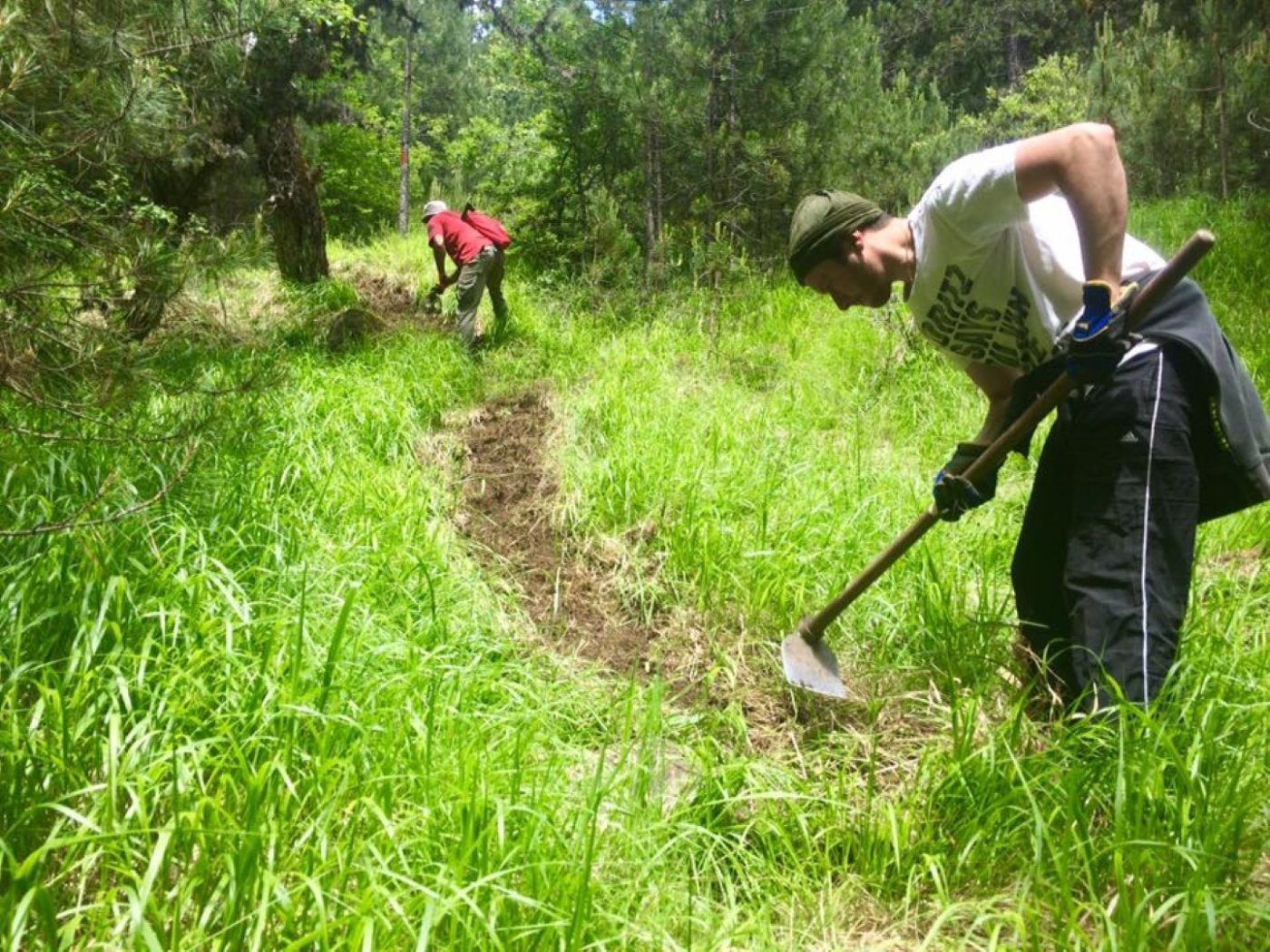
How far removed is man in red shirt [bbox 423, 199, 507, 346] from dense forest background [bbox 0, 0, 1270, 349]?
107 centimetres

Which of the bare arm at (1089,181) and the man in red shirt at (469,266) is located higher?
the bare arm at (1089,181)

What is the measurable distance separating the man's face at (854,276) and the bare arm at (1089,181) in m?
0.47

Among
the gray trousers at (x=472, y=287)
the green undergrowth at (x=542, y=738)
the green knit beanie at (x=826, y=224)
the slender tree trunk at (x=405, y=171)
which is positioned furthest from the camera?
the slender tree trunk at (x=405, y=171)

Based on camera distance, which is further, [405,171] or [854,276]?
[405,171]

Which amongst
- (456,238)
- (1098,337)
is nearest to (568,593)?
(1098,337)

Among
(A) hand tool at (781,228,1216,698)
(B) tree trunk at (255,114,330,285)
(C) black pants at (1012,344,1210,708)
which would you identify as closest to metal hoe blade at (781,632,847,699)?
(A) hand tool at (781,228,1216,698)

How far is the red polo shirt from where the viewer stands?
656 centimetres

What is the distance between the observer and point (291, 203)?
23.8 ft

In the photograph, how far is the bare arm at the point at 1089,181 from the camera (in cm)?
162

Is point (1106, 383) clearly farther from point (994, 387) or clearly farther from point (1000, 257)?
point (994, 387)

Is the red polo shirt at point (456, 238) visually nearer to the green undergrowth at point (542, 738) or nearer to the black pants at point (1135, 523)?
the green undergrowth at point (542, 738)

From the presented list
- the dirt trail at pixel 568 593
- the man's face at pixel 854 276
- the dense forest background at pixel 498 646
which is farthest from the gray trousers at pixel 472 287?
the man's face at pixel 854 276

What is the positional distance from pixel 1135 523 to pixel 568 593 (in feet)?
6.93

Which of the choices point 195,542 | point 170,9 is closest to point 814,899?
point 195,542
